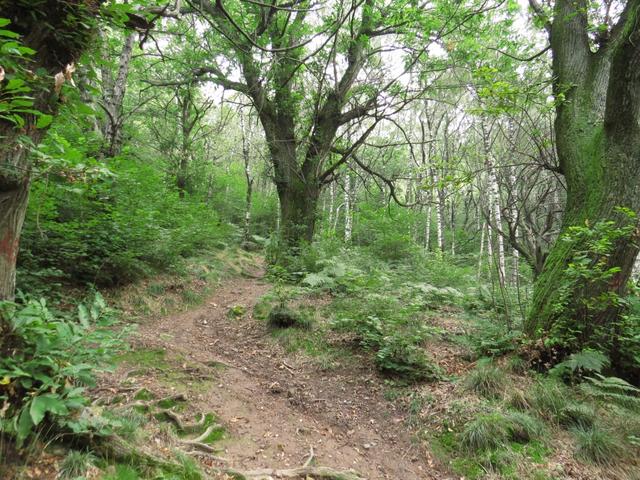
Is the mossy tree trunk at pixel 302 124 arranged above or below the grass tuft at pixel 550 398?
above

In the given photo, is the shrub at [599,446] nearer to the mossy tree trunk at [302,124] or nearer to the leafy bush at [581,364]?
the leafy bush at [581,364]

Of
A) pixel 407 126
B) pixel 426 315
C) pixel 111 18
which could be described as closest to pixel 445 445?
pixel 426 315

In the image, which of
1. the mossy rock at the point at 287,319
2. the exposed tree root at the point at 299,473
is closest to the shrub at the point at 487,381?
the exposed tree root at the point at 299,473

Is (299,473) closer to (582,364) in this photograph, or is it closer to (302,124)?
(582,364)

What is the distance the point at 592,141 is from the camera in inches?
173

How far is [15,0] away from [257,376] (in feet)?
14.3

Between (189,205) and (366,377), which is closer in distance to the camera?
(366,377)

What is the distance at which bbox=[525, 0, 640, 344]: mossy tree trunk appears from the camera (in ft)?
12.5

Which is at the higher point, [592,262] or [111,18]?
[111,18]

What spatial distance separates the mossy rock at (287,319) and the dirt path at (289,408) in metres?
0.29

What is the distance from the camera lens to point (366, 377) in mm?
4543

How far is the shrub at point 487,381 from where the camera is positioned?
374 centimetres

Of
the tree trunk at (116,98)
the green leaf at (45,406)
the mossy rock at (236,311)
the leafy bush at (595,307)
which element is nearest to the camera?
the green leaf at (45,406)

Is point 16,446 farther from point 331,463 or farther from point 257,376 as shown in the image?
point 257,376
